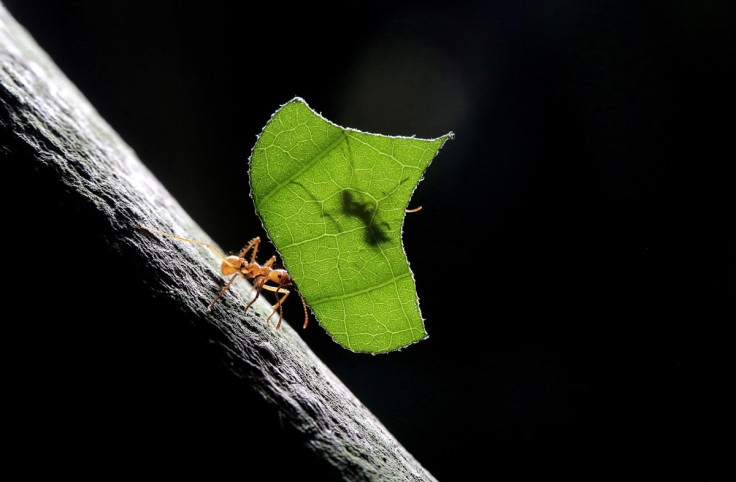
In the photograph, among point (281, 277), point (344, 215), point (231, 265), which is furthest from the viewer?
point (281, 277)

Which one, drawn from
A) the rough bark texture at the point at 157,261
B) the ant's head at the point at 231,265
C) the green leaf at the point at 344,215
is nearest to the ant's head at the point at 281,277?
the ant's head at the point at 231,265

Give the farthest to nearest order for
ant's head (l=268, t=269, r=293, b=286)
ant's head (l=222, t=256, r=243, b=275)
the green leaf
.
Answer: ant's head (l=268, t=269, r=293, b=286) < ant's head (l=222, t=256, r=243, b=275) < the green leaf

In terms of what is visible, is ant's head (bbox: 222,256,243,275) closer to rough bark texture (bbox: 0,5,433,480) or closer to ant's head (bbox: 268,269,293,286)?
ant's head (bbox: 268,269,293,286)

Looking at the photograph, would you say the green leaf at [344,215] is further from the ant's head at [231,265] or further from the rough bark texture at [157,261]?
the rough bark texture at [157,261]

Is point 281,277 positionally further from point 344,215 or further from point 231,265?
point 344,215

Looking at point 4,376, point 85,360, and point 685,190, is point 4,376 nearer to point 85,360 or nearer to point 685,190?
point 85,360

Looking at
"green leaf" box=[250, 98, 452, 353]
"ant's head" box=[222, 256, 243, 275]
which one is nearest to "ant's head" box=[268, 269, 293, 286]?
"ant's head" box=[222, 256, 243, 275]

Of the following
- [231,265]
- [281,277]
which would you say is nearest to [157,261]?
[231,265]

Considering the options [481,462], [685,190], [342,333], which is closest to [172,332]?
[342,333]
